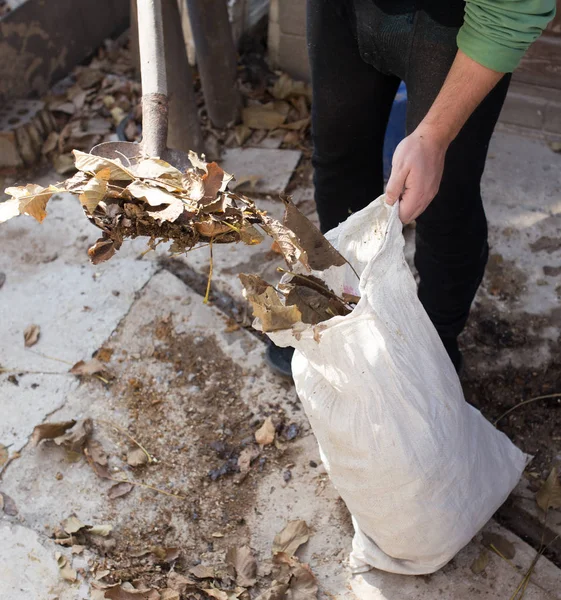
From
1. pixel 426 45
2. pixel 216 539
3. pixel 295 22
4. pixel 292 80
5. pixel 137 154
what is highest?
pixel 426 45

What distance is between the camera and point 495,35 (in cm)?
120

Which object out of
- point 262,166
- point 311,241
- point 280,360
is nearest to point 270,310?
point 311,241

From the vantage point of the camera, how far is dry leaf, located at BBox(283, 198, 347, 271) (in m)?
1.38

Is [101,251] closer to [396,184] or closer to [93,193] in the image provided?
[93,193]

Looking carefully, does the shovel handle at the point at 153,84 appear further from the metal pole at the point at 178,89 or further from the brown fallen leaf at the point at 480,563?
the brown fallen leaf at the point at 480,563

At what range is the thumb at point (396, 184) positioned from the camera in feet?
4.24

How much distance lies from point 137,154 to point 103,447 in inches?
35.4

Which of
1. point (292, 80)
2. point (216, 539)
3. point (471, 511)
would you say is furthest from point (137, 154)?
point (292, 80)

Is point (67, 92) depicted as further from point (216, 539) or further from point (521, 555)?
point (521, 555)

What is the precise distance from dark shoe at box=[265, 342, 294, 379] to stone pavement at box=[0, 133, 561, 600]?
0.04m

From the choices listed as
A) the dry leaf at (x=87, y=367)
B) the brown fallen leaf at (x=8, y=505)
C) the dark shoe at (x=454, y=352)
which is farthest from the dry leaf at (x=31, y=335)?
the dark shoe at (x=454, y=352)

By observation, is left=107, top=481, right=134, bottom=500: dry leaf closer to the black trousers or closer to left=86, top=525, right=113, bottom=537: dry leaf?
left=86, top=525, right=113, bottom=537: dry leaf

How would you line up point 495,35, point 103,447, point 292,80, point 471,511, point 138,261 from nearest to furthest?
point 495,35
point 471,511
point 103,447
point 138,261
point 292,80

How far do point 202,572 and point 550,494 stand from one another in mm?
941
